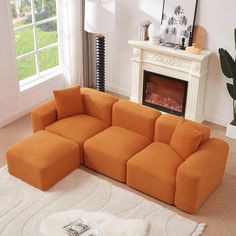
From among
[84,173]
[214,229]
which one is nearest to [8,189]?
[84,173]

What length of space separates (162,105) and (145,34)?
1089 millimetres

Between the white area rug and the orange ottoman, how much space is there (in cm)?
9

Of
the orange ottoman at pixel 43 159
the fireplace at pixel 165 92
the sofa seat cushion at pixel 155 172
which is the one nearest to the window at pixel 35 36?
the fireplace at pixel 165 92

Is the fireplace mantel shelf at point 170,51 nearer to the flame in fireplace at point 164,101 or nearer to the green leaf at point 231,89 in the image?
the green leaf at point 231,89

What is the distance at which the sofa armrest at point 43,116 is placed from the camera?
4.88 meters

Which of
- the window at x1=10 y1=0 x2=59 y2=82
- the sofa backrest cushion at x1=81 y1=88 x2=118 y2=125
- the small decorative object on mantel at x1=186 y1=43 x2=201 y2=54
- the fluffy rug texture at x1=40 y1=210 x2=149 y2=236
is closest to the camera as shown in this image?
the fluffy rug texture at x1=40 y1=210 x2=149 y2=236

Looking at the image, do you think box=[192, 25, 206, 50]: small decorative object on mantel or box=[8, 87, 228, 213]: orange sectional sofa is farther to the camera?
box=[192, 25, 206, 50]: small decorative object on mantel

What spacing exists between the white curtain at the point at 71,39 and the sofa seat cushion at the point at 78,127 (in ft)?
5.11

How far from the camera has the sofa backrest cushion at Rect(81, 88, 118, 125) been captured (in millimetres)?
5016

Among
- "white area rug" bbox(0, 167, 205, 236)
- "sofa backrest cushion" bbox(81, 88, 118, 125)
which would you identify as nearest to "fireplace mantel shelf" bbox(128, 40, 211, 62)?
"sofa backrest cushion" bbox(81, 88, 118, 125)

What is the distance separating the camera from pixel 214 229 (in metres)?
3.92

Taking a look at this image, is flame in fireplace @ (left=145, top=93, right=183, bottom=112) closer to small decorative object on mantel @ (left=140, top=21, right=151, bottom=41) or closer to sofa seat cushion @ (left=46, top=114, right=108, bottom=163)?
small decorative object on mantel @ (left=140, top=21, right=151, bottom=41)

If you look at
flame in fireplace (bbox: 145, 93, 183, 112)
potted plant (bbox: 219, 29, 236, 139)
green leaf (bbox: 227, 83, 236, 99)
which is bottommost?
flame in fireplace (bbox: 145, 93, 183, 112)

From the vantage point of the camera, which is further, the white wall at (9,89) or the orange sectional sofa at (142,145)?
the white wall at (9,89)
